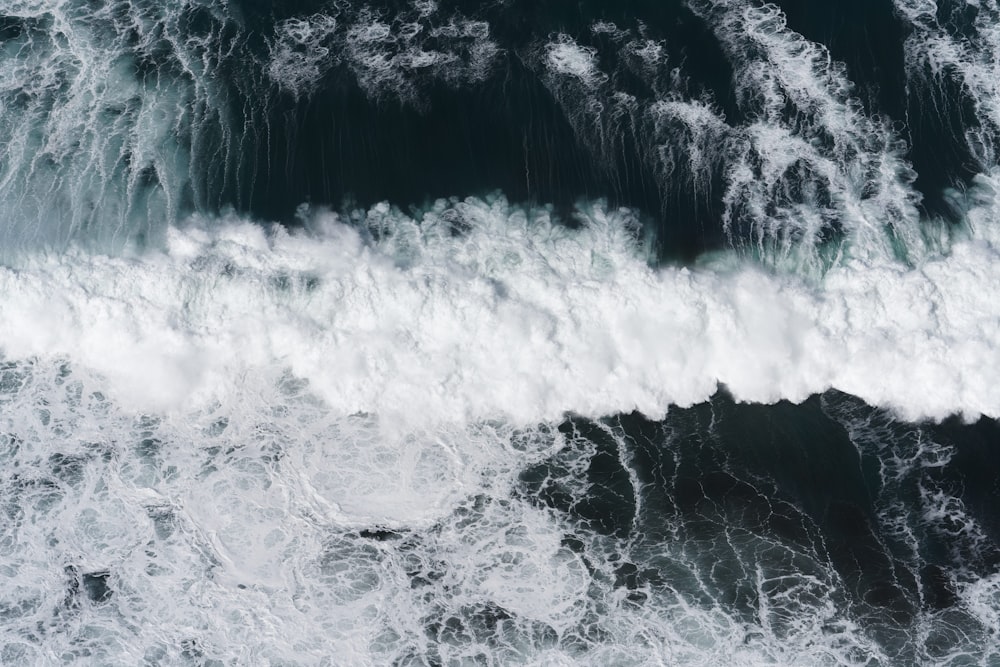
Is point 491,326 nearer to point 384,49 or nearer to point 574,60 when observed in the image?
point 574,60

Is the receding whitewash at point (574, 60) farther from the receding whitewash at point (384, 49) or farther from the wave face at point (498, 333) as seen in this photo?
the receding whitewash at point (384, 49)

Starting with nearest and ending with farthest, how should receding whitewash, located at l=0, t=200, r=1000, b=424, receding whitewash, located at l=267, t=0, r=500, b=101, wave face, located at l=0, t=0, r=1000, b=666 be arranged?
wave face, located at l=0, t=0, r=1000, b=666
receding whitewash, located at l=0, t=200, r=1000, b=424
receding whitewash, located at l=267, t=0, r=500, b=101

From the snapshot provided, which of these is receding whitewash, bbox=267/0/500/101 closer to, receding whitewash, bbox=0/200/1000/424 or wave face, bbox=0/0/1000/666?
wave face, bbox=0/0/1000/666

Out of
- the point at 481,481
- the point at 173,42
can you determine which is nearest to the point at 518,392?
the point at 481,481

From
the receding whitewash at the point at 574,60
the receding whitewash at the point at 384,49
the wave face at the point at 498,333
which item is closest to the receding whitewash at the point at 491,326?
the wave face at the point at 498,333

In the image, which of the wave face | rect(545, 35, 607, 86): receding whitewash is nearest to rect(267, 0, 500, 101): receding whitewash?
the wave face

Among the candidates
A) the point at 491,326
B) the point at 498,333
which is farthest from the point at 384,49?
the point at 498,333

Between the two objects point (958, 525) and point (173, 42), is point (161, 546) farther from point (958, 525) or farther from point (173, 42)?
point (958, 525)

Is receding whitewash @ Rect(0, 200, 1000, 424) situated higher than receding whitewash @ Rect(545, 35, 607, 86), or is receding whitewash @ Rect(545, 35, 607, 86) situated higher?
receding whitewash @ Rect(545, 35, 607, 86)
